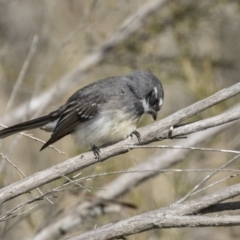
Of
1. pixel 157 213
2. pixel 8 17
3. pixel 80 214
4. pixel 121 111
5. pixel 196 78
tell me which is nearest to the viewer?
pixel 157 213

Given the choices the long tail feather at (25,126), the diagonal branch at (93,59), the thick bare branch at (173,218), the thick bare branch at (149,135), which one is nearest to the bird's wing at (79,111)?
the long tail feather at (25,126)

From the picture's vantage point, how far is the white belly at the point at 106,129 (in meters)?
4.26

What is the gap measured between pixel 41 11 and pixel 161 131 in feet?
23.1

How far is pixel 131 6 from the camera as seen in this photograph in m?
6.89

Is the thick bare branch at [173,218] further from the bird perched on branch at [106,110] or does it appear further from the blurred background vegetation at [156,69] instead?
the blurred background vegetation at [156,69]

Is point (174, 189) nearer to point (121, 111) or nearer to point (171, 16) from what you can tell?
point (121, 111)

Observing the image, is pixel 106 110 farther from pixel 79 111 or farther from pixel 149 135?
pixel 149 135

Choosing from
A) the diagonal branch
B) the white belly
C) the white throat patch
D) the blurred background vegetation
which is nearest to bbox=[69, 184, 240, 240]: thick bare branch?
the white belly

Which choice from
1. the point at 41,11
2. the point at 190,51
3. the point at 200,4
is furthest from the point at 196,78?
the point at 41,11

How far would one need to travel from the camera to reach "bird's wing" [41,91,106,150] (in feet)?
15.1

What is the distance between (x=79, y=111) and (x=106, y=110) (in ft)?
1.00

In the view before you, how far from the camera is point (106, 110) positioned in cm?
450

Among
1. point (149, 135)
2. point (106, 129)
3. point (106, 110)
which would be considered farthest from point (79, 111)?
point (149, 135)

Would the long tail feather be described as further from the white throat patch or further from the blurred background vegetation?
the white throat patch
